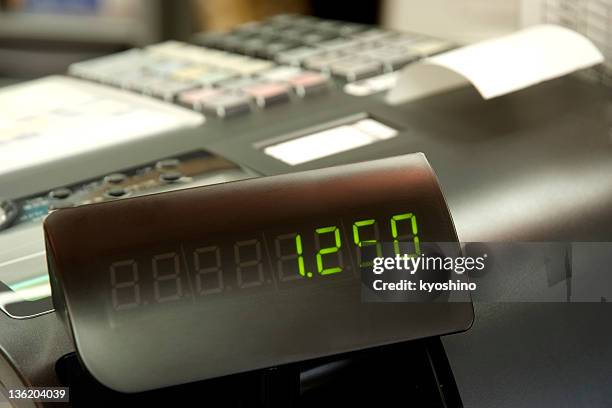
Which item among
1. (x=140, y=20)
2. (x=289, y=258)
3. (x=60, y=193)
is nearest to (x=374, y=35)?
(x=60, y=193)

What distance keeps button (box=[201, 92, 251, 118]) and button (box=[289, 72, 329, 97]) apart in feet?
0.19

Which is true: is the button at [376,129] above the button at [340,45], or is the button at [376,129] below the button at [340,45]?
below

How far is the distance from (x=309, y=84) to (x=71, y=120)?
23 cm

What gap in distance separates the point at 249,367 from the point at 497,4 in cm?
74

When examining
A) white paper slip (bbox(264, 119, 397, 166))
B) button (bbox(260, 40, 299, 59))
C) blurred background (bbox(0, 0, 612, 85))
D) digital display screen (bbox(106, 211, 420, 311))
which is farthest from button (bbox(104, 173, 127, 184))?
blurred background (bbox(0, 0, 612, 85))

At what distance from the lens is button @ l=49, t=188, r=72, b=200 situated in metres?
0.70

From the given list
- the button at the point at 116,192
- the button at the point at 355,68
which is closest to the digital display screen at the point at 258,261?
the button at the point at 116,192

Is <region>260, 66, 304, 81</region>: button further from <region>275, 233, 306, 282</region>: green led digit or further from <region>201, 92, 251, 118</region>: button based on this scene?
<region>275, 233, 306, 282</region>: green led digit

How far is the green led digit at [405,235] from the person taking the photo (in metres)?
0.54

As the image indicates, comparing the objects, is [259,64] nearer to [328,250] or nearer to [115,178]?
[115,178]

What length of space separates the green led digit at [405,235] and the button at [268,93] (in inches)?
14.3

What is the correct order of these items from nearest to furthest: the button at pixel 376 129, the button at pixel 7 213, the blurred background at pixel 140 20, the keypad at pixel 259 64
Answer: the button at pixel 7 213
the button at pixel 376 129
the keypad at pixel 259 64
the blurred background at pixel 140 20

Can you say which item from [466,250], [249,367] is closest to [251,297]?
[249,367]

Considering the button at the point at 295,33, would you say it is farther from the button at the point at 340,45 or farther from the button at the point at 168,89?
the button at the point at 168,89
